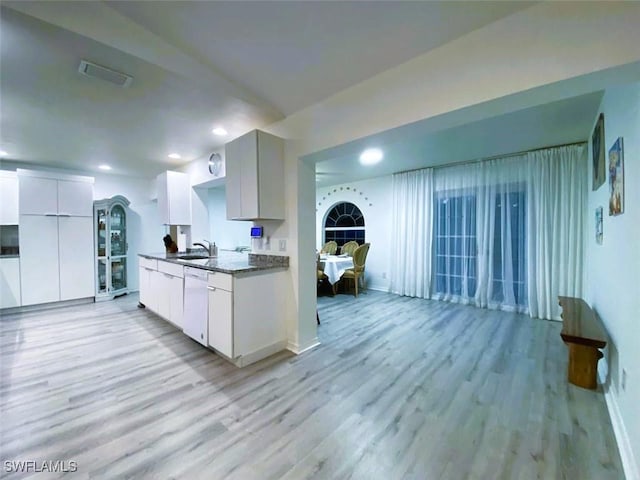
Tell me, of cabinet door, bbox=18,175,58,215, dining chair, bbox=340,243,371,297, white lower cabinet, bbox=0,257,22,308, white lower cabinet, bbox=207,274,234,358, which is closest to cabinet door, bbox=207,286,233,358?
white lower cabinet, bbox=207,274,234,358

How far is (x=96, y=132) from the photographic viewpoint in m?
3.21

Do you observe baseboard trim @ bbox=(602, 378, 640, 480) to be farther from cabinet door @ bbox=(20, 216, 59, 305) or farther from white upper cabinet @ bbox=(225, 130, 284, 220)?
cabinet door @ bbox=(20, 216, 59, 305)

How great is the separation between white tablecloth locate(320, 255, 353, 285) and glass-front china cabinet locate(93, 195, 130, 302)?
3.91 metres

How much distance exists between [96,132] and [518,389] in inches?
195

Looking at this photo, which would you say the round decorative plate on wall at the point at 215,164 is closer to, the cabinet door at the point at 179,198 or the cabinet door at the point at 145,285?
the cabinet door at the point at 179,198

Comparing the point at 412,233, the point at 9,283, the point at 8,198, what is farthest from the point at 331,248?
the point at 8,198

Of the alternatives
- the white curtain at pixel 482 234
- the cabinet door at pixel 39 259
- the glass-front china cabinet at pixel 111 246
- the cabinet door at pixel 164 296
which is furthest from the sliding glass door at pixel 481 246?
the cabinet door at pixel 39 259

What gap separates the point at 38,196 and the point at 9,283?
53.5 inches

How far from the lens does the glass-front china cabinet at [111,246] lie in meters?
4.92

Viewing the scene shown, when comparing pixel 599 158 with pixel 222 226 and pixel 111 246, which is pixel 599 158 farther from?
pixel 111 246

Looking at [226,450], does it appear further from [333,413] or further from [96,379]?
[96,379]

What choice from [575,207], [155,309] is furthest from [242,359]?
[575,207]

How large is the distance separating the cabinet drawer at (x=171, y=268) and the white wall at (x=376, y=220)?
12.8 feet

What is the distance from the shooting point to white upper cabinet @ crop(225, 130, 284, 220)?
271cm
